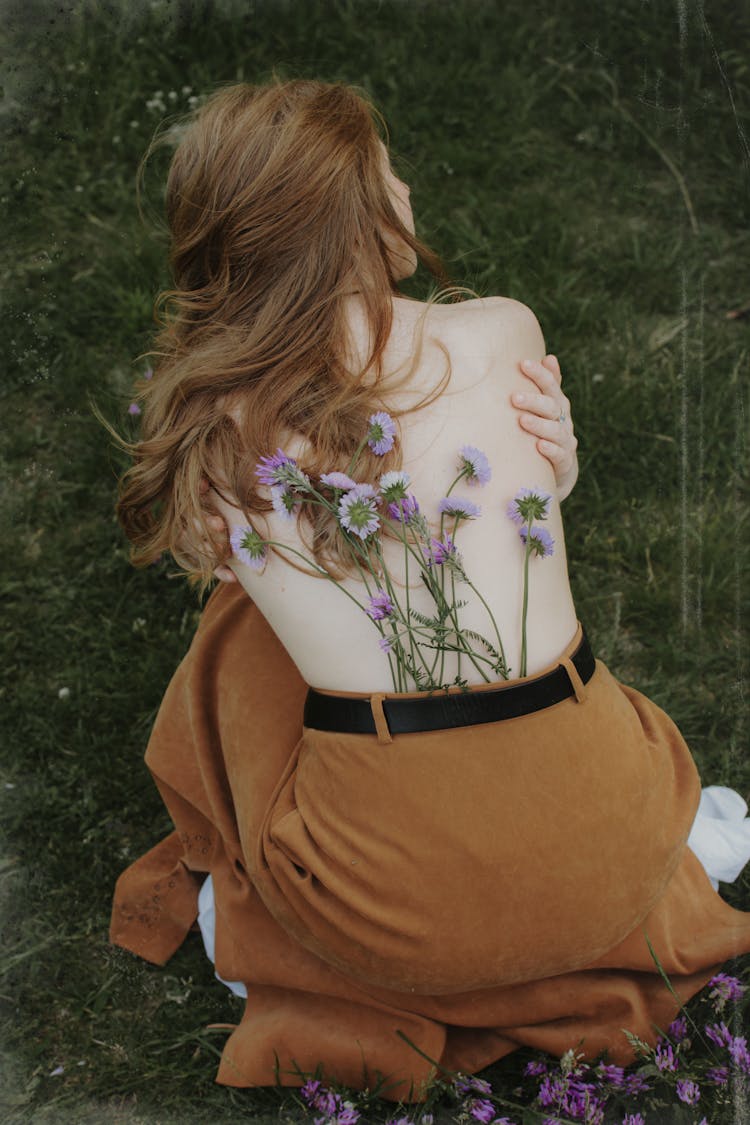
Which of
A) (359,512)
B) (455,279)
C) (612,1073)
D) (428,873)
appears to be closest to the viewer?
(359,512)

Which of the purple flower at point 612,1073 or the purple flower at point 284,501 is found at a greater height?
the purple flower at point 284,501

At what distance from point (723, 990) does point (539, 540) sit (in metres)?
0.91

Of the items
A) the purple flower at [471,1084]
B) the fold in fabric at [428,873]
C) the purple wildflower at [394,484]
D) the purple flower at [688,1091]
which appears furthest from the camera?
the purple flower at [471,1084]

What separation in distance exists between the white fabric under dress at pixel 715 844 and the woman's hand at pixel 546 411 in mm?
763

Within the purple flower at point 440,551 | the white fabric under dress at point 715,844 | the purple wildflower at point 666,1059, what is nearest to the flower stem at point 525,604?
the purple flower at point 440,551

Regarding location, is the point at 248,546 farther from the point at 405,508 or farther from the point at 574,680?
the point at 574,680

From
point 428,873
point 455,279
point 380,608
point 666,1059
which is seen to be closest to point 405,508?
point 380,608

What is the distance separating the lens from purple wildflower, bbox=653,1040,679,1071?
5.58ft

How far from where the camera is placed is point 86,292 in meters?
3.02

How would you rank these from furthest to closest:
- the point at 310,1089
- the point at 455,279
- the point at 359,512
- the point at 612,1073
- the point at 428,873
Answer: the point at 455,279, the point at 310,1089, the point at 612,1073, the point at 428,873, the point at 359,512

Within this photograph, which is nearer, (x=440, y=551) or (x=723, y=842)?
(x=440, y=551)

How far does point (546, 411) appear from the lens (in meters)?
1.66

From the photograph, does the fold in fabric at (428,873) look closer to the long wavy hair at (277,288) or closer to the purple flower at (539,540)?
the purple flower at (539,540)

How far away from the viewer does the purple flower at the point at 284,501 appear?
1.49 m
